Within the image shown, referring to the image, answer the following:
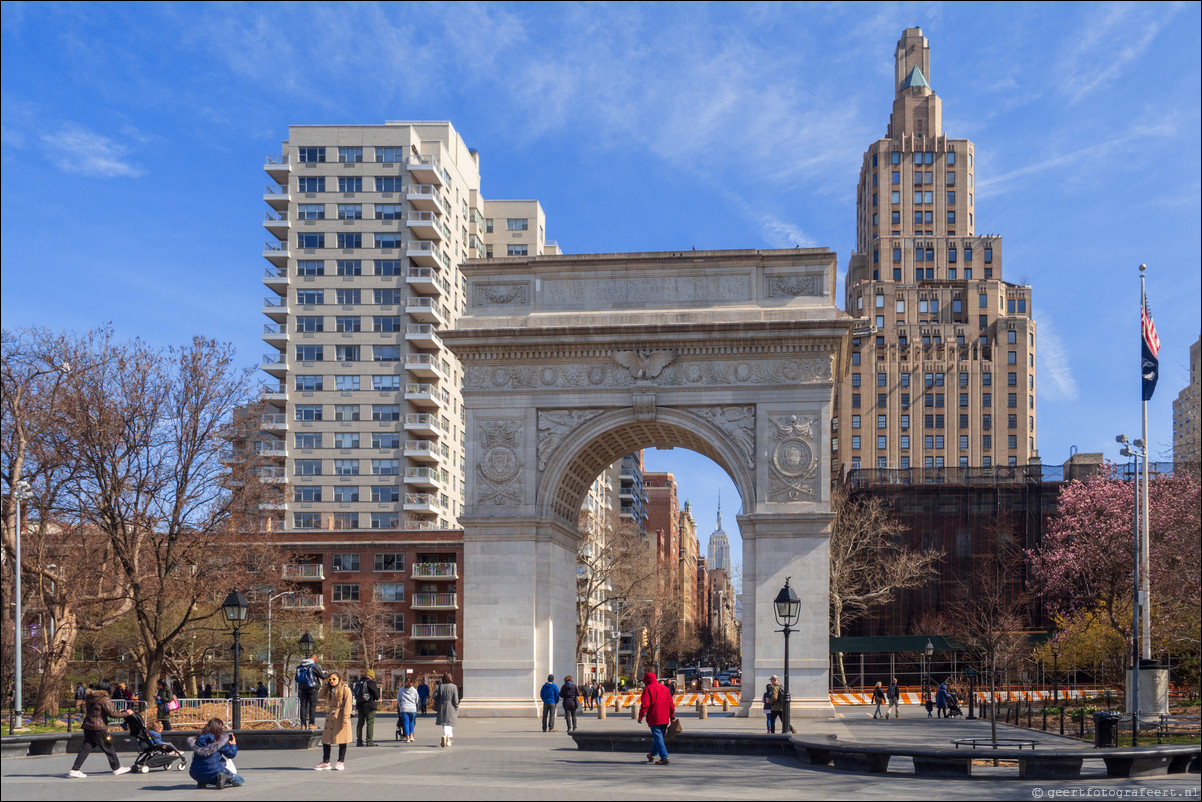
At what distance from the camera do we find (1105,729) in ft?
82.5

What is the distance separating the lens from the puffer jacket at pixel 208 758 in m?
18.3

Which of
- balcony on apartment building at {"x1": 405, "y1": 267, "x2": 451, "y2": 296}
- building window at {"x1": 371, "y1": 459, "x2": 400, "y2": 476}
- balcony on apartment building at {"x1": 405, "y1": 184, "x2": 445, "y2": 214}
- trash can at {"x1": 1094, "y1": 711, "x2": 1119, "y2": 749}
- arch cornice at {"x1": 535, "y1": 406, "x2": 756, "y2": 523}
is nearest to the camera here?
trash can at {"x1": 1094, "y1": 711, "x2": 1119, "y2": 749}

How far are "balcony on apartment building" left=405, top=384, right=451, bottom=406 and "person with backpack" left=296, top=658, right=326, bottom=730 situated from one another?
51092mm

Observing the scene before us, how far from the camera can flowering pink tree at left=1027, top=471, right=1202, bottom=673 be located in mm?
29803

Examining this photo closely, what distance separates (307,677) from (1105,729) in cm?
2002

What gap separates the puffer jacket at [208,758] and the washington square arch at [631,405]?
18.9 m

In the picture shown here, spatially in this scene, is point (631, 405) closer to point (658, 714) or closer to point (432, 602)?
point (658, 714)

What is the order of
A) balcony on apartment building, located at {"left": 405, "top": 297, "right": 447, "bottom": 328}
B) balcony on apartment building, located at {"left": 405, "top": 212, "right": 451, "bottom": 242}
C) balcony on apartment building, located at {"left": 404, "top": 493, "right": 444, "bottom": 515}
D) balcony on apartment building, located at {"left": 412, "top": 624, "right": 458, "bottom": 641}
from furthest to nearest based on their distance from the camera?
balcony on apartment building, located at {"left": 405, "top": 212, "right": 451, "bottom": 242}
balcony on apartment building, located at {"left": 405, "top": 297, "right": 447, "bottom": 328}
balcony on apartment building, located at {"left": 404, "top": 493, "right": 444, "bottom": 515}
balcony on apartment building, located at {"left": 412, "top": 624, "right": 458, "bottom": 641}

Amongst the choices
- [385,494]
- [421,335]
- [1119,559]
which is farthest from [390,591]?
[1119,559]

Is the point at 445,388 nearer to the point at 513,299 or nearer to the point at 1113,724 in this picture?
the point at 513,299

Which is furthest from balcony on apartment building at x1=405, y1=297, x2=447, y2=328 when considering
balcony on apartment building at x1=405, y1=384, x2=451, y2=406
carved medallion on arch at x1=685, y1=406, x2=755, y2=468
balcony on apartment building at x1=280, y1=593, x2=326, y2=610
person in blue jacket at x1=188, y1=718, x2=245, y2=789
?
person in blue jacket at x1=188, y1=718, x2=245, y2=789

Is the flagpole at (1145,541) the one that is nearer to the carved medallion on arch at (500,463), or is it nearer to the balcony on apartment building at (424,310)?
the carved medallion on arch at (500,463)

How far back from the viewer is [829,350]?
3756cm

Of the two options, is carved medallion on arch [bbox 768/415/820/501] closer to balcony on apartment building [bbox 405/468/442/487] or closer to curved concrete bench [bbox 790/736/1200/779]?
curved concrete bench [bbox 790/736/1200/779]
